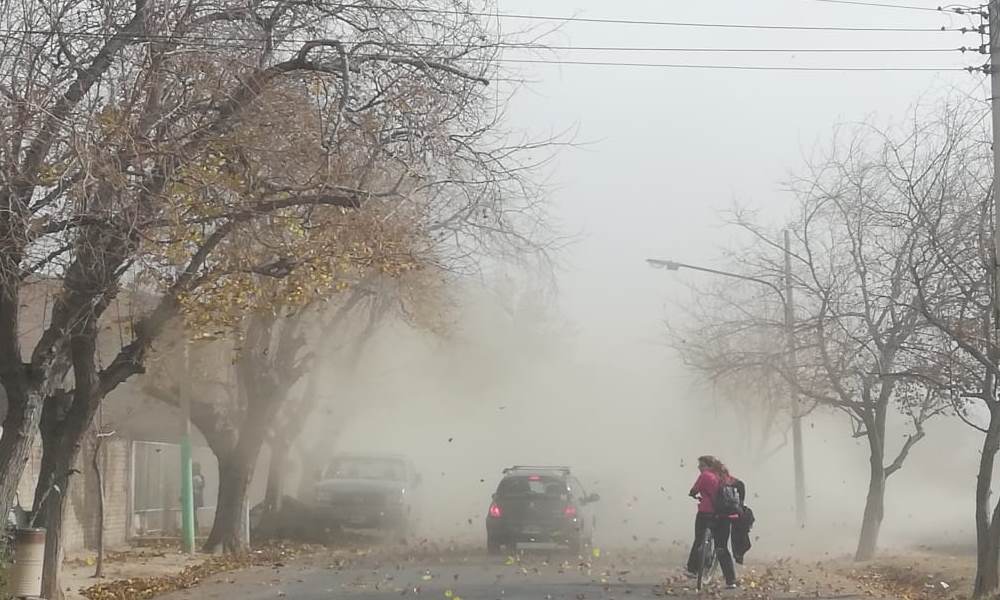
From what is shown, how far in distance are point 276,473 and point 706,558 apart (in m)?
12.8

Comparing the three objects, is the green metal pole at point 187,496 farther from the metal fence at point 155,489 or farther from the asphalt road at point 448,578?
the metal fence at point 155,489

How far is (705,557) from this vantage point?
1606 cm

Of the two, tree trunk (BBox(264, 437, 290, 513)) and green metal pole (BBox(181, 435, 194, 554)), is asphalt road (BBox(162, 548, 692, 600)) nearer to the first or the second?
green metal pole (BBox(181, 435, 194, 554))

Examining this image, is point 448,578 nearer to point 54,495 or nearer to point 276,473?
point 54,495

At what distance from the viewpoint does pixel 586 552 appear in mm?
22406

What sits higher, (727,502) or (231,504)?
(231,504)

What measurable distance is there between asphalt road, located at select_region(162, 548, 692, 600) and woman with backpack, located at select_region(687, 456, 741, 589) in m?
0.92

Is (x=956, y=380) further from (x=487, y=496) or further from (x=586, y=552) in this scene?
(x=487, y=496)

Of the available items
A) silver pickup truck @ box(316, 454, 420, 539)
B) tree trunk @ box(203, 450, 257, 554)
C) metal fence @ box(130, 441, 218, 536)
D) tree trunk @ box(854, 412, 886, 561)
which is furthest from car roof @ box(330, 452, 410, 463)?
tree trunk @ box(854, 412, 886, 561)

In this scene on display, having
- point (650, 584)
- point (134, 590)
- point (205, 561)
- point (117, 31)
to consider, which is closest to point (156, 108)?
point (117, 31)

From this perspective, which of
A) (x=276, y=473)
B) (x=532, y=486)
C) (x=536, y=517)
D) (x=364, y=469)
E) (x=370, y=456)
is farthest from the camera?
(x=370, y=456)

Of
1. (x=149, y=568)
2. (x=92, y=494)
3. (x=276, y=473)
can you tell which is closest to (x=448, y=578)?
(x=149, y=568)

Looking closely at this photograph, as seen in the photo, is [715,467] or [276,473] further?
[276,473]

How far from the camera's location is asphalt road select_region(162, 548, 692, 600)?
15.3m
